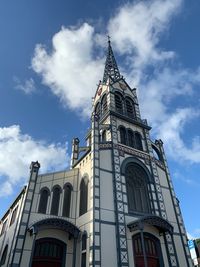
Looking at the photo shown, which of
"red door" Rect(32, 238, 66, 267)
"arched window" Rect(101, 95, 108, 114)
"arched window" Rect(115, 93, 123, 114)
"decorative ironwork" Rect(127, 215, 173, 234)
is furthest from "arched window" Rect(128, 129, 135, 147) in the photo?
"red door" Rect(32, 238, 66, 267)

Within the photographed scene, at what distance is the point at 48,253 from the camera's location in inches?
686

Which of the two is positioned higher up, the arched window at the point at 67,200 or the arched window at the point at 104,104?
the arched window at the point at 104,104

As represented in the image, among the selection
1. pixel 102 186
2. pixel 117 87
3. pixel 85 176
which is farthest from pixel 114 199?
pixel 117 87

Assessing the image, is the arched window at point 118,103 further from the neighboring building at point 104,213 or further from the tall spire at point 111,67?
the tall spire at point 111,67

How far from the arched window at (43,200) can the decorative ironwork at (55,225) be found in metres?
2.00

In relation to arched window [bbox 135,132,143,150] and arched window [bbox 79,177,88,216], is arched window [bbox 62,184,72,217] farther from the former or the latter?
arched window [bbox 135,132,143,150]

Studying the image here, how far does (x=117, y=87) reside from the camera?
3102 centimetres

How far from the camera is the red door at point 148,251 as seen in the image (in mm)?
17875

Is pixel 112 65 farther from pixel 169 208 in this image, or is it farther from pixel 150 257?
pixel 150 257

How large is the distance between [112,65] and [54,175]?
25699 mm

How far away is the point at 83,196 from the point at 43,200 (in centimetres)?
335

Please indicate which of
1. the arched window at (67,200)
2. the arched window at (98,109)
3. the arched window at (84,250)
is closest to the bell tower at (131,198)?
the arched window at (98,109)

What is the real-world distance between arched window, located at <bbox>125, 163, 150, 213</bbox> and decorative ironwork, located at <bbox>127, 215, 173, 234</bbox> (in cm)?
195

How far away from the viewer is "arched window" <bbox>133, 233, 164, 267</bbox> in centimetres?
1792
